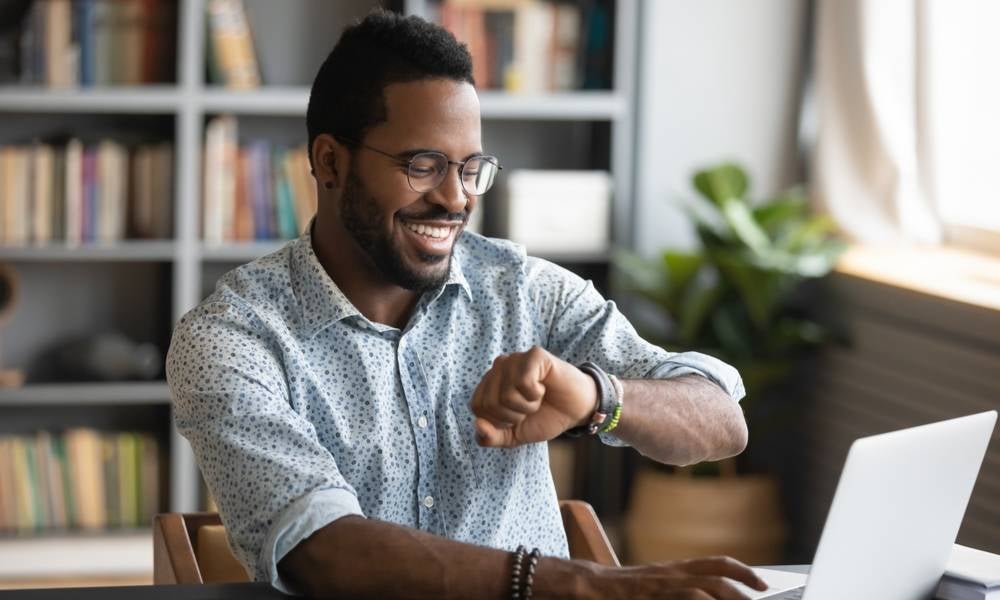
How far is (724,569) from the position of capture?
1258mm

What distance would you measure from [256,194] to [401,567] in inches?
96.5

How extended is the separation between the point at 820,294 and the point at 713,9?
869 millimetres

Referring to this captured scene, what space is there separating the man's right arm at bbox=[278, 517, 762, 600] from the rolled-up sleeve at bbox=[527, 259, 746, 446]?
0.49m

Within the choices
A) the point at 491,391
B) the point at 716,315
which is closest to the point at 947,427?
the point at 491,391

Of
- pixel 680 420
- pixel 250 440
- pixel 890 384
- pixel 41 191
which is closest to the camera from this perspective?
pixel 250 440

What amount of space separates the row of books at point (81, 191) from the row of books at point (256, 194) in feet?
0.48

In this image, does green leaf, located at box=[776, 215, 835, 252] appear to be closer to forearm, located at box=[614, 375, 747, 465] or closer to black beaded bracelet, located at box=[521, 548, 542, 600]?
forearm, located at box=[614, 375, 747, 465]

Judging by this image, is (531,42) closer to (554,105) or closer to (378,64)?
(554,105)

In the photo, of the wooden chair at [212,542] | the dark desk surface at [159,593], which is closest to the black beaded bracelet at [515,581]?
the dark desk surface at [159,593]

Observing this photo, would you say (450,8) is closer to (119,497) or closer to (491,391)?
(119,497)

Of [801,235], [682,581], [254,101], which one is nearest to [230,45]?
[254,101]

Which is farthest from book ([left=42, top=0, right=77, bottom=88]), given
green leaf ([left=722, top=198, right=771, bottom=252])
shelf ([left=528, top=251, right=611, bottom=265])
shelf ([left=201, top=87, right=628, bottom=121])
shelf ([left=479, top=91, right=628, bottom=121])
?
green leaf ([left=722, top=198, right=771, bottom=252])

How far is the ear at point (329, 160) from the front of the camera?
1784mm

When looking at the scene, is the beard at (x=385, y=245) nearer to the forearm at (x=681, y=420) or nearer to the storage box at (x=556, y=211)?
the forearm at (x=681, y=420)
